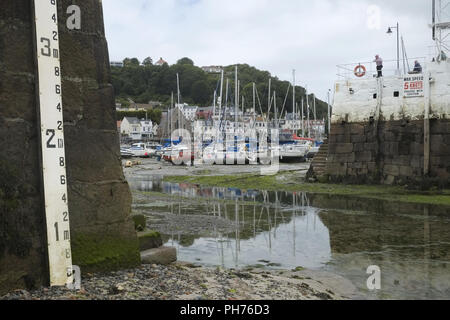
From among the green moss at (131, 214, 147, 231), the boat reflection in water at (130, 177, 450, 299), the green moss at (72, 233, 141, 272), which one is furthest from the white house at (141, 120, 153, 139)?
the green moss at (72, 233, 141, 272)

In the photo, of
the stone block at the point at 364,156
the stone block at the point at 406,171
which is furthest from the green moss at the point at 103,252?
the stone block at the point at 364,156

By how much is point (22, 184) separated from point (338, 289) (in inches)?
213

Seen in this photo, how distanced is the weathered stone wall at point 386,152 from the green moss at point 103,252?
1738cm

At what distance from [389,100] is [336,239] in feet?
42.7

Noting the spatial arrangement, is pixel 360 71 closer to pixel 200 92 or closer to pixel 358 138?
pixel 358 138

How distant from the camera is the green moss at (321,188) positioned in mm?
19422

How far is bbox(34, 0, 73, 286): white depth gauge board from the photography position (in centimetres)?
570

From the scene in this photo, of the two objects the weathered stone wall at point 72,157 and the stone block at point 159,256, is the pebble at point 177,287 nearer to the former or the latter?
the stone block at point 159,256

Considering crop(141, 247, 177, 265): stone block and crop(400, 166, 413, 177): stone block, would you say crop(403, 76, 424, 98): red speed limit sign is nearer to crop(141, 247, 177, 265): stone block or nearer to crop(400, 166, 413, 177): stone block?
crop(400, 166, 413, 177): stone block

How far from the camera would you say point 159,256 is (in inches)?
311

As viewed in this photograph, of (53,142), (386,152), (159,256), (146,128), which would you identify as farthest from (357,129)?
(146,128)
